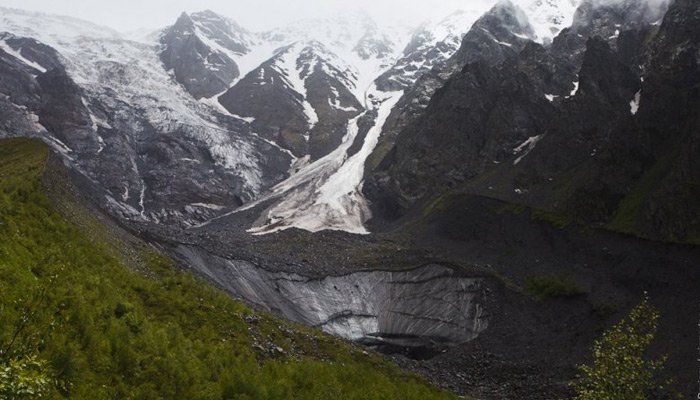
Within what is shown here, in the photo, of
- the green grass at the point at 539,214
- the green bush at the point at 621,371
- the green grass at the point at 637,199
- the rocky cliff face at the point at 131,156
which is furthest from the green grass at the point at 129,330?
the rocky cliff face at the point at 131,156

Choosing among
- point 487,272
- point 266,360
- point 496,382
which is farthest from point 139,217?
point 266,360

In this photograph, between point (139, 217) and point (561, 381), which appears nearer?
point (561, 381)

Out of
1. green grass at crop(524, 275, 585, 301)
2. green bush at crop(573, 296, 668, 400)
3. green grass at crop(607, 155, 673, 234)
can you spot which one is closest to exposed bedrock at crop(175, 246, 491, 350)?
green grass at crop(524, 275, 585, 301)

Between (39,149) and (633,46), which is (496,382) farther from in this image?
(633,46)

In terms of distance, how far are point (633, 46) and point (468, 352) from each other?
123m

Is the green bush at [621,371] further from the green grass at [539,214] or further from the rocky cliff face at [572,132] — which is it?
the green grass at [539,214]

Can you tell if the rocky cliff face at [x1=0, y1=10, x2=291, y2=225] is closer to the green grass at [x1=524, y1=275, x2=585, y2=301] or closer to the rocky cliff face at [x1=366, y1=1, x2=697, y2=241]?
the rocky cliff face at [x1=366, y1=1, x2=697, y2=241]

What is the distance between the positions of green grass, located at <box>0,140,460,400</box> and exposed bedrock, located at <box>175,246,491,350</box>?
84.2 ft

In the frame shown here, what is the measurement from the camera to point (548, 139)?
4926 inches

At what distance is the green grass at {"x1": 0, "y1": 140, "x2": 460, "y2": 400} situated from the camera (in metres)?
18.5

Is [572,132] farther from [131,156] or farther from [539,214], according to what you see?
[131,156]

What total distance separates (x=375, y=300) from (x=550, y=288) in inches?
944

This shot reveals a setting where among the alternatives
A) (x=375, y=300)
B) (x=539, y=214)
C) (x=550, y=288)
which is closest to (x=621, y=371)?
(x=550, y=288)

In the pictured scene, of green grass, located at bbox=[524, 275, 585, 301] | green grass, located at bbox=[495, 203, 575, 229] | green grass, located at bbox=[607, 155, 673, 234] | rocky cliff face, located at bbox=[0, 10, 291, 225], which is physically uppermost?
green grass, located at bbox=[607, 155, 673, 234]
